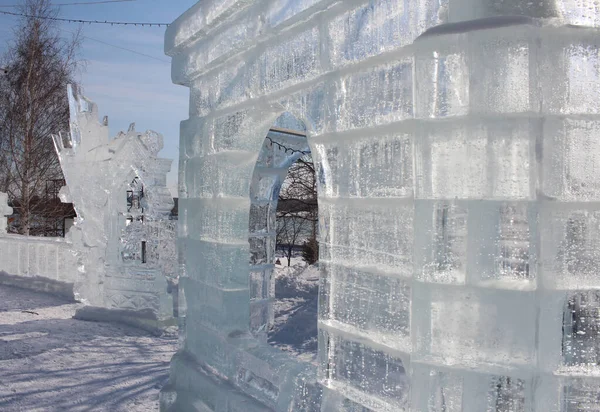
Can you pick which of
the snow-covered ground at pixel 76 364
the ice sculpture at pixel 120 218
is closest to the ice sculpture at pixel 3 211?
the ice sculpture at pixel 120 218

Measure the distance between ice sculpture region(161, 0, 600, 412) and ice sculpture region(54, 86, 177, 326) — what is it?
4.19 m

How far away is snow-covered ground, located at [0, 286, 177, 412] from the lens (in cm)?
380

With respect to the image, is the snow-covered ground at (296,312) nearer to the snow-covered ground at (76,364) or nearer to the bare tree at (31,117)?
the snow-covered ground at (76,364)

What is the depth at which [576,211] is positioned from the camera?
1489mm

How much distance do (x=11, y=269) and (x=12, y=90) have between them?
21.1 feet

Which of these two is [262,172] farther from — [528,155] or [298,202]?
[298,202]

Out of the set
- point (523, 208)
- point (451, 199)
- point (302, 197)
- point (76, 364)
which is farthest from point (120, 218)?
point (302, 197)

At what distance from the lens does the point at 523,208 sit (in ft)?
4.88

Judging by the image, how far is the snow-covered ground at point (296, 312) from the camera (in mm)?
5574

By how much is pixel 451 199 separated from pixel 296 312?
553cm

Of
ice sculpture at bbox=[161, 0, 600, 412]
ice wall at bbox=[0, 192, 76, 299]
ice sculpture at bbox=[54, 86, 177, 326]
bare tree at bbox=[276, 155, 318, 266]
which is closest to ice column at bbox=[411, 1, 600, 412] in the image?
ice sculpture at bbox=[161, 0, 600, 412]

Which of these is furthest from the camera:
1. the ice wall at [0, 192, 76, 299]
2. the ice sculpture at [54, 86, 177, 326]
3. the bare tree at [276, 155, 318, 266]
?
the bare tree at [276, 155, 318, 266]

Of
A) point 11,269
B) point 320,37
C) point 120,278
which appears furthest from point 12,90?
point 320,37

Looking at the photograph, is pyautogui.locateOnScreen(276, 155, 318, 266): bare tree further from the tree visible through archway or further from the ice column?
the ice column
